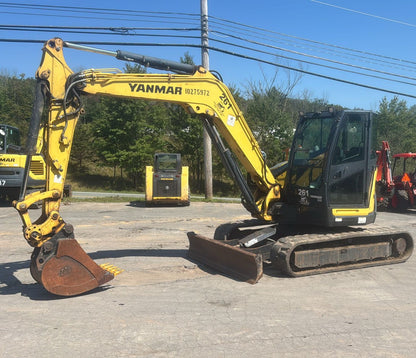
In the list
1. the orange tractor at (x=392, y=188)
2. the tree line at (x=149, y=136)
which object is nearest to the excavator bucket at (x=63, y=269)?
the orange tractor at (x=392, y=188)

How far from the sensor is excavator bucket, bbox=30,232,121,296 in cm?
528

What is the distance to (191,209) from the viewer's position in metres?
15.7

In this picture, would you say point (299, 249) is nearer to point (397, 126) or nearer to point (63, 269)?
point (63, 269)

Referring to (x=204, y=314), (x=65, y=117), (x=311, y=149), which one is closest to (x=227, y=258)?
(x=204, y=314)

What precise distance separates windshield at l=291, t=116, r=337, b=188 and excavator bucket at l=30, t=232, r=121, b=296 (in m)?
3.96

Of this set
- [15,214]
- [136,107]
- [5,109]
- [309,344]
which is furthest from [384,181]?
[5,109]

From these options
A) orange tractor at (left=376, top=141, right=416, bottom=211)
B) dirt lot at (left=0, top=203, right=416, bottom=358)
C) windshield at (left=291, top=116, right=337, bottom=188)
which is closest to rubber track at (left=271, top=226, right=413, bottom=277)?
dirt lot at (left=0, top=203, right=416, bottom=358)

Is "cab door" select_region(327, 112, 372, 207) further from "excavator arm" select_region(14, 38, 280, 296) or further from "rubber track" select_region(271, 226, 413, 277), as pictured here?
"excavator arm" select_region(14, 38, 280, 296)

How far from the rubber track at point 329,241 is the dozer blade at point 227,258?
434 mm

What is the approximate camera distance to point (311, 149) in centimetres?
739

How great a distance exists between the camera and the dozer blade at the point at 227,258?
6215 millimetres

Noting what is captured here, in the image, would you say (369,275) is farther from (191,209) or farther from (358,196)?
(191,209)

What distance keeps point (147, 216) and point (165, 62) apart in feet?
26.3

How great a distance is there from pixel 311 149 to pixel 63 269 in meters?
4.68
